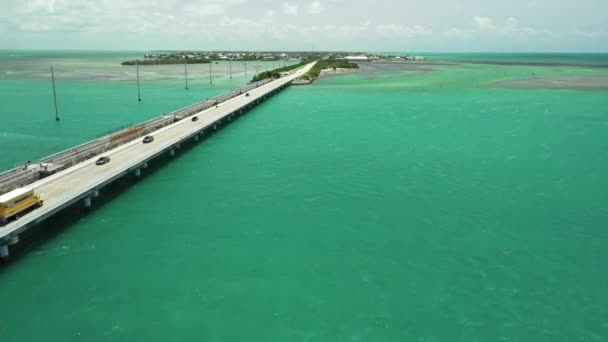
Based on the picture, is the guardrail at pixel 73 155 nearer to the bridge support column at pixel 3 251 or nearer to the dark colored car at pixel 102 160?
the dark colored car at pixel 102 160

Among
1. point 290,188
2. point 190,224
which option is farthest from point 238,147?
point 190,224

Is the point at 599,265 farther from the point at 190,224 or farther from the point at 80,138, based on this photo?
the point at 80,138

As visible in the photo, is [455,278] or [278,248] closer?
[455,278]

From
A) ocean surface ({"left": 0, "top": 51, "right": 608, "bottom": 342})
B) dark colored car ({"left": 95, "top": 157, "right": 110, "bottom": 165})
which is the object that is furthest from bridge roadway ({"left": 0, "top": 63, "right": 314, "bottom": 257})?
ocean surface ({"left": 0, "top": 51, "right": 608, "bottom": 342})

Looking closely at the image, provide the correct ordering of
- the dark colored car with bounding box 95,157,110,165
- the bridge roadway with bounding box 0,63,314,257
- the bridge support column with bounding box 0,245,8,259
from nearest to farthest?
the bridge support column with bounding box 0,245,8,259, the bridge roadway with bounding box 0,63,314,257, the dark colored car with bounding box 95,157,110,165

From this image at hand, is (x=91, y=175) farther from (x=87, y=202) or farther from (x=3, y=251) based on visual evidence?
(x=3, y=251)

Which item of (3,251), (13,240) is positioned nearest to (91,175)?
(13,240)

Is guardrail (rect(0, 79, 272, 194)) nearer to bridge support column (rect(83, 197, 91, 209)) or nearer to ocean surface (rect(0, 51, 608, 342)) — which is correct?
ocean surface (rect(0, 51, 608, 342))
